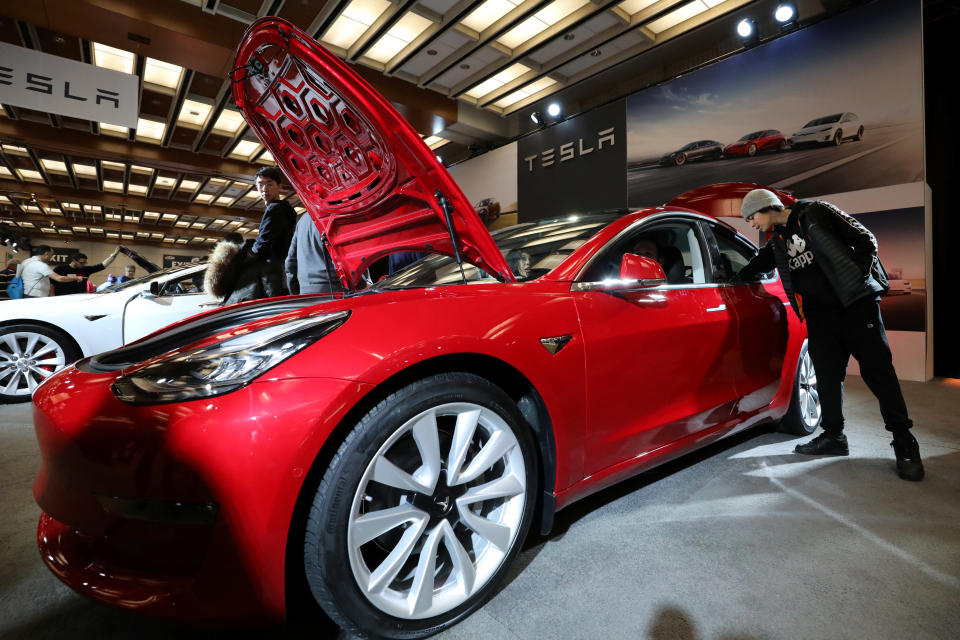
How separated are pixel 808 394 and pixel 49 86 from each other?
787 cm

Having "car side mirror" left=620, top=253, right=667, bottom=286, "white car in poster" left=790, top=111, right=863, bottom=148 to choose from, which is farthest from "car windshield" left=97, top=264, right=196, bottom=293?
"white car in poster" left=790, top=111, right=863, bottom=148

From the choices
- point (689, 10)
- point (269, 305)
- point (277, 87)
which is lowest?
point (269, 305)

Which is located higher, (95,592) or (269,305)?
(269,305)

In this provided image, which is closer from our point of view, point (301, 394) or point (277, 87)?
point (301, 394)

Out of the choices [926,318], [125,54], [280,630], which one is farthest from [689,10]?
[125,54]

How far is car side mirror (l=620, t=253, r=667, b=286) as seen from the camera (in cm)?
142

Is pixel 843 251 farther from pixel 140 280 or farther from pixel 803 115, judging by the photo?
pixel 140 280

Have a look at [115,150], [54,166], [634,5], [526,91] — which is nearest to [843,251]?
[634,5]

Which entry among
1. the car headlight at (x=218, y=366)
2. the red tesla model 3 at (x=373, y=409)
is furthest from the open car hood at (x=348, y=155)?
the car headlight at (x=218, y=366)

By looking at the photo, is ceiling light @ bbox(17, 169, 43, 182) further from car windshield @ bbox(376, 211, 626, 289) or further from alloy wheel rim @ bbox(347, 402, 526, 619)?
alloy wheel rim @ bbox(347, 402, 526, 619)

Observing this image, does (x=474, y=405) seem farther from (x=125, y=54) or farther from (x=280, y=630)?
(x=125, y=54)

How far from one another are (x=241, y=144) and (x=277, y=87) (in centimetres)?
980

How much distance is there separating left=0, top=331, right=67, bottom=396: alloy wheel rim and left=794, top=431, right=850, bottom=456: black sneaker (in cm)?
491

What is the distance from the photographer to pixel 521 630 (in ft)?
3.76
